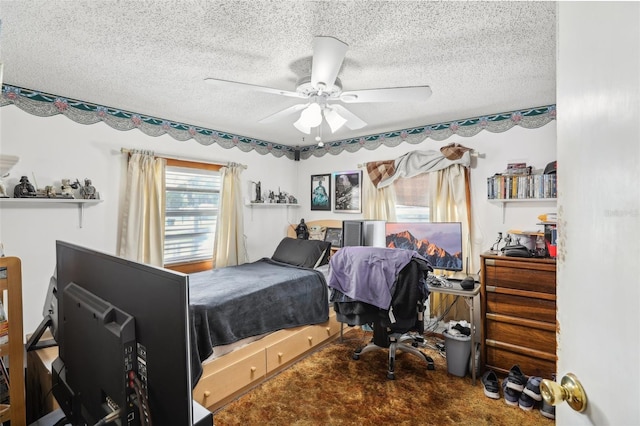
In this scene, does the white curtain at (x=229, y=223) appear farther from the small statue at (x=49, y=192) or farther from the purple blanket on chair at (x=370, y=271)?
the purple blanket on chair at (x=370, y=271)

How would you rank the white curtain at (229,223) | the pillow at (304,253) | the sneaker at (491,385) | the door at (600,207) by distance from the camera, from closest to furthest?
the door at (600,207) < the sneaker at (491,385) < the pillow at (304,253) < the white curtain at (229,223)

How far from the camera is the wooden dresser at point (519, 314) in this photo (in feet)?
7.44

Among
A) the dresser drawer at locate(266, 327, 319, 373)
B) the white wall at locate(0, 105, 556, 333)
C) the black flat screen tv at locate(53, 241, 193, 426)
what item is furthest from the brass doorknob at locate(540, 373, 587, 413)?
the white wall at locate(0, 105, 556, 333)

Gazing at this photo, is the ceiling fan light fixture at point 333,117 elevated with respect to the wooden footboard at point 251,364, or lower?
elevated

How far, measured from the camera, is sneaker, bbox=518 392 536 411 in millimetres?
2076

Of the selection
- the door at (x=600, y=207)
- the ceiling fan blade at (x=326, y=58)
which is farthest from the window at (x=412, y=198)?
the door at (x=600, y=207)

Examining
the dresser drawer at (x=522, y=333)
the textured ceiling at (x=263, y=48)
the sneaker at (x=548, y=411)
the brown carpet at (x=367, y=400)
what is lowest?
the brown carpet at (x=367, y=400)

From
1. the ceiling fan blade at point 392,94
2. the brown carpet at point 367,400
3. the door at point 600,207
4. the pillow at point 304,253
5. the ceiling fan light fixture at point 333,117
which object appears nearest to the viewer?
the door at point 600,207

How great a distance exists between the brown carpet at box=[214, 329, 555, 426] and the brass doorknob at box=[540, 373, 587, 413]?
63.0 inches

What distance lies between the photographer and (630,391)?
0.46 m

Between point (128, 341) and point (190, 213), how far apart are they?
319 centimetres

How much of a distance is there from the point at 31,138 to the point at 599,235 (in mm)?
3476

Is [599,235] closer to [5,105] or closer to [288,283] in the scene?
[288,283]

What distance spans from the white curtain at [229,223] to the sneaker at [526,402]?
9.79 feet
